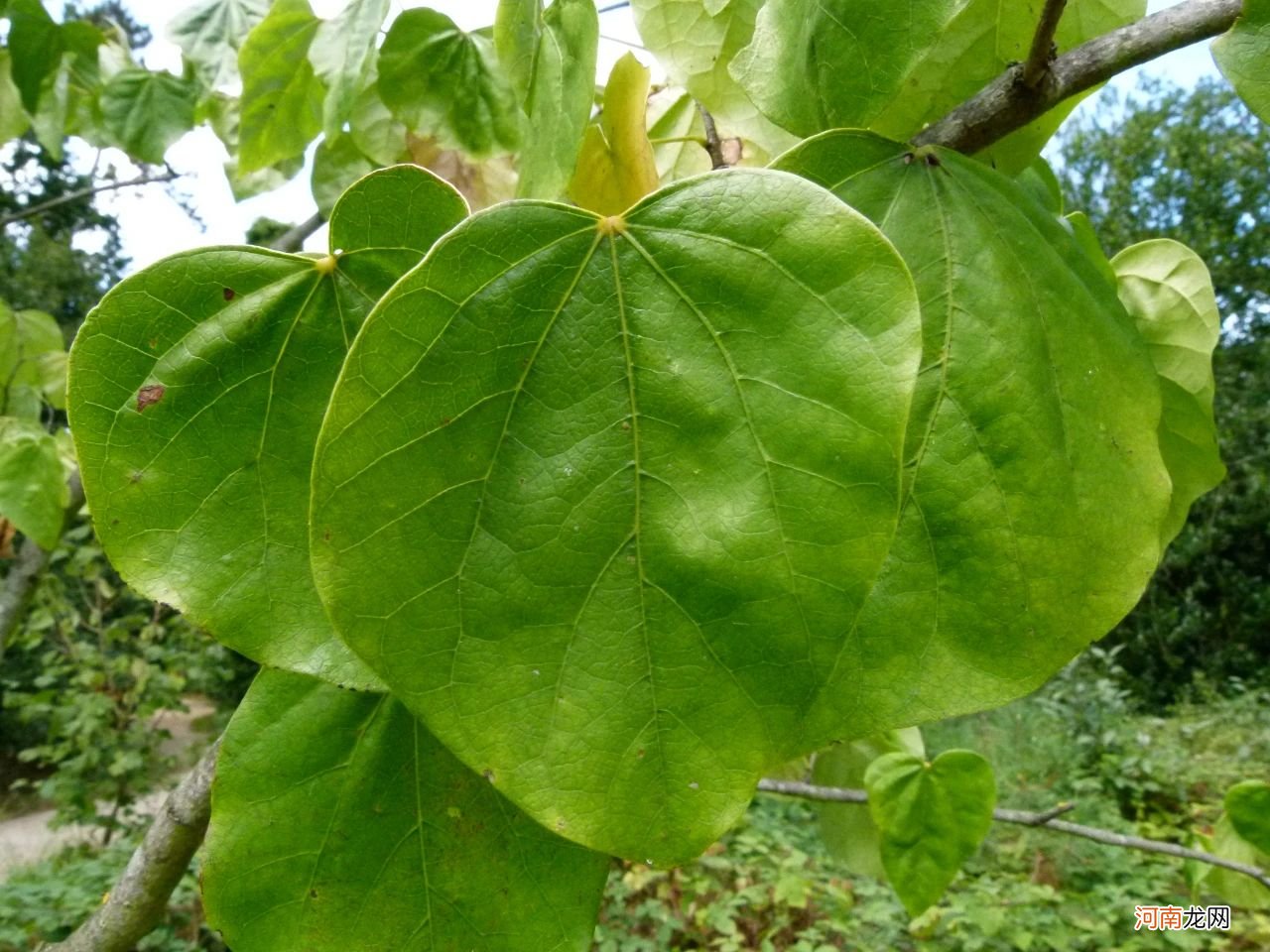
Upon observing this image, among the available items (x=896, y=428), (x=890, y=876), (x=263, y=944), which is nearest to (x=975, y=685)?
(x=896, y=428)

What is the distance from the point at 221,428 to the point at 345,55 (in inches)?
19.4

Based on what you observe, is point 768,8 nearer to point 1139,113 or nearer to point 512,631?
point 512,631

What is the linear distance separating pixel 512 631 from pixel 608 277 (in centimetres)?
13

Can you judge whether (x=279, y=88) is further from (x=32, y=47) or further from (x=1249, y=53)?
(x=1249, y=53)

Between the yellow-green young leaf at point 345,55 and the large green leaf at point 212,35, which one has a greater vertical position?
the large green leaf at point 212,35

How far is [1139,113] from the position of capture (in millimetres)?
9461

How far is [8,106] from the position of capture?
1.42 meters

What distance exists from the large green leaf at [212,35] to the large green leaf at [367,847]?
1.15 m

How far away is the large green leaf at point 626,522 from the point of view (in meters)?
0.31

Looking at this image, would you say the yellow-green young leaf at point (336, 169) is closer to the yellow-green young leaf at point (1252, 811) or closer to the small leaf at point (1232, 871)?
the yellow-green young leaf at point (1252, 811)

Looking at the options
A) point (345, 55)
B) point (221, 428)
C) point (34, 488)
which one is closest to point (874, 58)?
point (221, 428)

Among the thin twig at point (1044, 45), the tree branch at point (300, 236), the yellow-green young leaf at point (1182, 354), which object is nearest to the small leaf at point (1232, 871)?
the yellow-green young leaf at point (1182, 354)

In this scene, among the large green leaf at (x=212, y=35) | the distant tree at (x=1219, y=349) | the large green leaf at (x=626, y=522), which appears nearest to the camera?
the large green leaf at (x=626, y=522)

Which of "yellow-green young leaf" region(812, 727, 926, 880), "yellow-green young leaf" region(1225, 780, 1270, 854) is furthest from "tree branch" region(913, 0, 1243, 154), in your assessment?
"yellow-green young leaf" region(1225, 780, 1270, 854)
